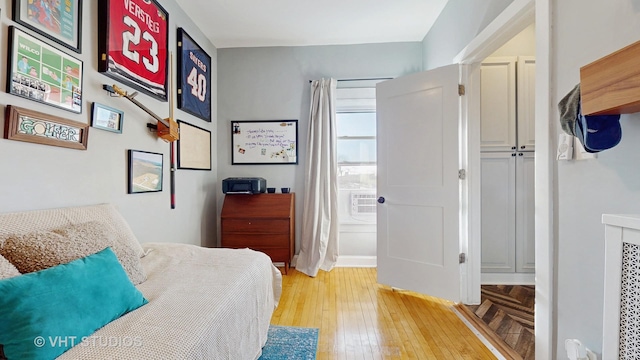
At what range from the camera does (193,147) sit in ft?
8.53

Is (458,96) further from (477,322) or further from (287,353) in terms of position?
(287,353)

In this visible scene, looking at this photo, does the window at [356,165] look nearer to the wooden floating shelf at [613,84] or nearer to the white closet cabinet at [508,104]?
the white closet cabinet at [508,104]

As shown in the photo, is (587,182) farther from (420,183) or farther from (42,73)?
(42,73)

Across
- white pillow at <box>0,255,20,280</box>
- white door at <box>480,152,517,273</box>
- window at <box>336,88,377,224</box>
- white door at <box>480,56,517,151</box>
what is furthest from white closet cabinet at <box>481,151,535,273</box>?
white pillow at <box>0,255,20,280</box>

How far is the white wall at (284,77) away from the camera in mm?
3107

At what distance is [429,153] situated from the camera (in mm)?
2229

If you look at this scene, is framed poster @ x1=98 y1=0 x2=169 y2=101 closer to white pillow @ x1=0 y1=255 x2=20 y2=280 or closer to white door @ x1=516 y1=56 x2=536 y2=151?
white pillow @ x1=0 y1=255 x2=20 y2=280

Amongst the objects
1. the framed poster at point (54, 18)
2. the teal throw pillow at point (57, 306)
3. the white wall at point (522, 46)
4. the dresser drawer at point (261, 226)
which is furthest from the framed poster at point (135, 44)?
the white wall at point (522, 46)

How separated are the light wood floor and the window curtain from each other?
0.41 meters

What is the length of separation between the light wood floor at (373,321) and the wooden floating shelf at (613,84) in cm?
149

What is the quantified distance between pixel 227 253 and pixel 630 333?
5.50ft

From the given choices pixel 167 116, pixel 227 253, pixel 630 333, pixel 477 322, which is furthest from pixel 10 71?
pixel 477 322

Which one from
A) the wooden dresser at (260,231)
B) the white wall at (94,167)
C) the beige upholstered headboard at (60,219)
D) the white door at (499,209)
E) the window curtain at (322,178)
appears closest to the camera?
the beige upholstered headboard at (60,219)

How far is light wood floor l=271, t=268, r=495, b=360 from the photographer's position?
1.60m
